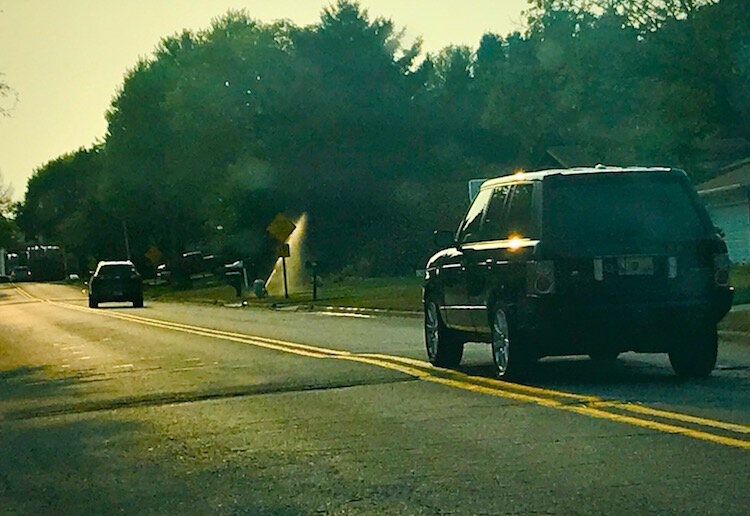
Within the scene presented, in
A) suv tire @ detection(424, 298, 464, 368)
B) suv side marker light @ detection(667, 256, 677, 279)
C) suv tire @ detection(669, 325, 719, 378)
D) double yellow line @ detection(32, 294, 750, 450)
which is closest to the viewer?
double yellow line @ detection(32, 294, 750, 450)

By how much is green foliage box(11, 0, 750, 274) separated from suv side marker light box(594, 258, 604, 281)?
24.0m

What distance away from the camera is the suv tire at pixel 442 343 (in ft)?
49.8

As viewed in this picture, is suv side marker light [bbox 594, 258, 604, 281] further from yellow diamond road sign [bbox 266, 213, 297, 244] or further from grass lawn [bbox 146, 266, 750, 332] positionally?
yellow diamond road sign [bbox 266, 213, 297, 244]

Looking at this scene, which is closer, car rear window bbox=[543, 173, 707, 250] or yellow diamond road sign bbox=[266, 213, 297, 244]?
car rear window bbox=[543, 173, 707, 250]

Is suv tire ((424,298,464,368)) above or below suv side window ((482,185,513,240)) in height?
below

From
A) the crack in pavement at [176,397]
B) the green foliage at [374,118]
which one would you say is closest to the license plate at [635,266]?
the crack in pavement at [176,397]

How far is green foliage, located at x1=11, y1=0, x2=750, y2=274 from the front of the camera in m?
37.6

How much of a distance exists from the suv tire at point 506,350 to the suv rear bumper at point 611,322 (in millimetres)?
170

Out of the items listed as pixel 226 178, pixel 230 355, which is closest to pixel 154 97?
pixel 226 178

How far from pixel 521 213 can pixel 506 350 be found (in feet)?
4.05

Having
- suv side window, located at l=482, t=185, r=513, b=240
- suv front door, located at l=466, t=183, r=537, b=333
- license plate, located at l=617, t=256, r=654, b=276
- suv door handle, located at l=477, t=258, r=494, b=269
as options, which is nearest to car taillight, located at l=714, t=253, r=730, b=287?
license plate, located at l=617, t=256, r=654, b=276

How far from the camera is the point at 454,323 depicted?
1477cm

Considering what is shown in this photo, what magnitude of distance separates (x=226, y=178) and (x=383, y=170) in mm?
11723

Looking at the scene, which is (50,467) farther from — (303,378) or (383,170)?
(383,170)
